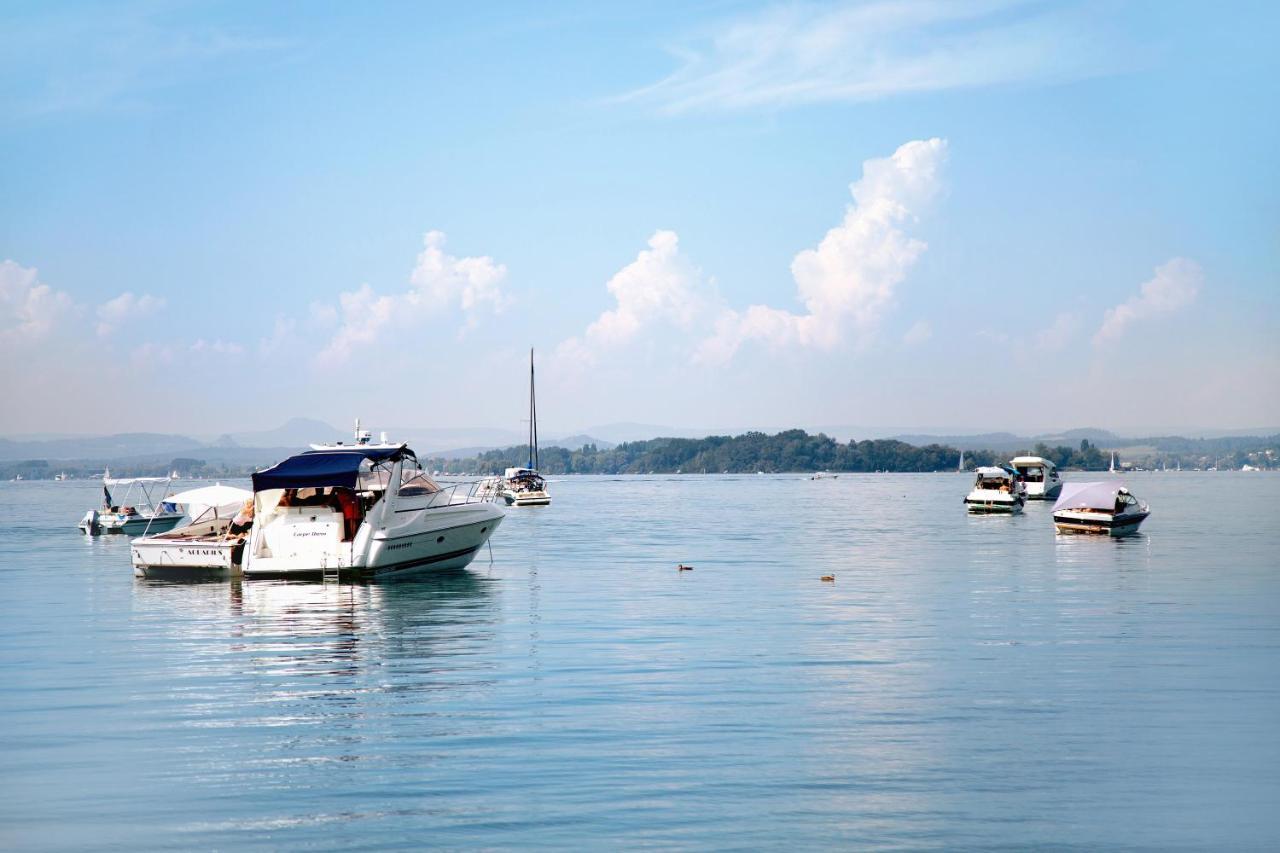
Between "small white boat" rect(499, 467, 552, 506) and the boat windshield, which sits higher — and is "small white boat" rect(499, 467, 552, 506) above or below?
below

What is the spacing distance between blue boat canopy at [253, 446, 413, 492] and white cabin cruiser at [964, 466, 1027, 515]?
7405cm

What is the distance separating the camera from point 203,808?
15.4m

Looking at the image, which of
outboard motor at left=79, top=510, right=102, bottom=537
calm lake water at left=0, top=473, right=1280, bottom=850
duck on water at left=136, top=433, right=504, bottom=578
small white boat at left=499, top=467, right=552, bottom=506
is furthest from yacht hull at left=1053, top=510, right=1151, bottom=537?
small white boat at left=499, top=467, right=552, bottom=506

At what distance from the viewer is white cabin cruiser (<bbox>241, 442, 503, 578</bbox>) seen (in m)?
47.4

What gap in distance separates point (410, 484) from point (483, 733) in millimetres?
32114

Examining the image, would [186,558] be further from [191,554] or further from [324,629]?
[324,629]

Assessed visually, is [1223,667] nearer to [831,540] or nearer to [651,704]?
[651,704]

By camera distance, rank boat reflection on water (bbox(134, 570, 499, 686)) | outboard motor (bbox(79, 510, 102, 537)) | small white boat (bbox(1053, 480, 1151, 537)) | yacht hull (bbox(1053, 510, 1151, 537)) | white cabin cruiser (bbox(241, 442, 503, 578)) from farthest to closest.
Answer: outboard motor (bbox(79, 510, 102, 537)) < small white boat (bbox(1053, 480, 1151, 537)) < yacht hull (bbox(1053, 510, 1151, 537)) < white cabin cruiser (bbox(241, 442, 503, 578)) < boat reflection on water (bbox(134, 570, 499, 686))

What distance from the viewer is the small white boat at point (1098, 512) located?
75.1 meters

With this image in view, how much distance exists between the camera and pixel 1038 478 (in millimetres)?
140625

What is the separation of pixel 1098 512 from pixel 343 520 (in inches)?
1786

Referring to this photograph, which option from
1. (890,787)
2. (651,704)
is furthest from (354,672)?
(890,787)

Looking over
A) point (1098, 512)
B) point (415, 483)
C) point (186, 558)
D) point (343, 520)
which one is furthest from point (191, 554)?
point (1098, 512)

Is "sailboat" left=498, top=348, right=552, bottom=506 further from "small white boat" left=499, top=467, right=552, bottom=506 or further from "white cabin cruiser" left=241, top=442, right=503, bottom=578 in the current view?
"white cabin cruiser" left=241, top=442, right=503, bottom=578
